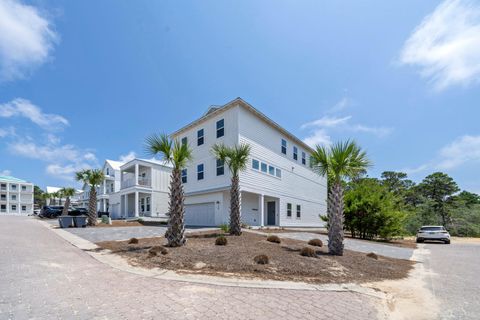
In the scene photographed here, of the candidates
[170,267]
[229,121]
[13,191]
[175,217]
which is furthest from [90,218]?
[13,191]

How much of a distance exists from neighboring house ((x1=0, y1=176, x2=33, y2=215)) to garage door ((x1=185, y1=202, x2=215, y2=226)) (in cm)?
6696

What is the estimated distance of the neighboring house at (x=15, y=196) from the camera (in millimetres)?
69938

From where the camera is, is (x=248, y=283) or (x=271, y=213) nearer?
(x=248, y=283)

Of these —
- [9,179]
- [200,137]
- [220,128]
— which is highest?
[220,128]

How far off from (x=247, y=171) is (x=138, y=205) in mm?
18527

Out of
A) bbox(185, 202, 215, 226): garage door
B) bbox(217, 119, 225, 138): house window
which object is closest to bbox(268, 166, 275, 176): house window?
bbox(217, 119, 225, 138): house window

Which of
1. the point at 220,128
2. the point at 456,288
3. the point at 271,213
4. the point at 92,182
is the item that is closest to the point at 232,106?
the point at 220,128

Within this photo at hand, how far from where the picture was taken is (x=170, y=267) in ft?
23.3

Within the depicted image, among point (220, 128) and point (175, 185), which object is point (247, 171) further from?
Answer: point (175, 185)

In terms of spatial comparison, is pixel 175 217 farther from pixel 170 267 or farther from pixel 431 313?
pixel 431 313

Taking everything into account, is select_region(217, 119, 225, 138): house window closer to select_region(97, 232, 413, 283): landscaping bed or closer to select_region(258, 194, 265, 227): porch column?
select_region(258, 194, 265, 227): porch column

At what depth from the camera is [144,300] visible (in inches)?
185

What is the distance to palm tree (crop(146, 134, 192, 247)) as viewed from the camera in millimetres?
10039

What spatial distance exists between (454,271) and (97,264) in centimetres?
1062
